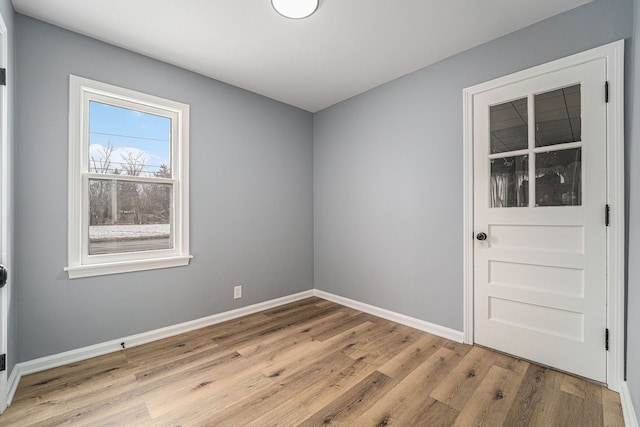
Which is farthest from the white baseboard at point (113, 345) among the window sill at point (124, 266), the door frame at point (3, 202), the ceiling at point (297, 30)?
the ceiling at point (297, 30)

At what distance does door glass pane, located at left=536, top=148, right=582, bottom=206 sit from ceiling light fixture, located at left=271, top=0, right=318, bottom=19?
1.96m

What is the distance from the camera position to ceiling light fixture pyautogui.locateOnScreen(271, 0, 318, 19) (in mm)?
1866

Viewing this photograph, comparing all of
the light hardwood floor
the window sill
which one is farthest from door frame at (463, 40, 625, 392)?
the window sill

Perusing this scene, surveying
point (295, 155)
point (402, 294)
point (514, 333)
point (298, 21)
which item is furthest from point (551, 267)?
point (295, 155)

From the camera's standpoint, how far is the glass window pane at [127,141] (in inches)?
92.0

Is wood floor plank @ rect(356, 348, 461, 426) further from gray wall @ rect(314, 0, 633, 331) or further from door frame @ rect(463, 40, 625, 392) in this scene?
door frame @ rect(463, 40, 625, 392)

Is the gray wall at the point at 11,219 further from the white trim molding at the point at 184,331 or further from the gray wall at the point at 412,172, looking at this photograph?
the gray wall at the point at 412,172

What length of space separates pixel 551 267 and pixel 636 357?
69cm

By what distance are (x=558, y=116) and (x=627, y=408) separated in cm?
183

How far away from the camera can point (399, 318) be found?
2.93m

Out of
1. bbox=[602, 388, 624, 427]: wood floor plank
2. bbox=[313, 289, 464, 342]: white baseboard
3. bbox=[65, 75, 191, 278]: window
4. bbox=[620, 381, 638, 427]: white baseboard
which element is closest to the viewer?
bbox=[620, 381, 638, 427]: white baseboard

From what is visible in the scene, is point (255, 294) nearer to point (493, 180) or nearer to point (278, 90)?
point (278, 90)

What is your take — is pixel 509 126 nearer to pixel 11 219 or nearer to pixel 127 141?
pixel 127 141

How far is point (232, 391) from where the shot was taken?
5.97 feet
